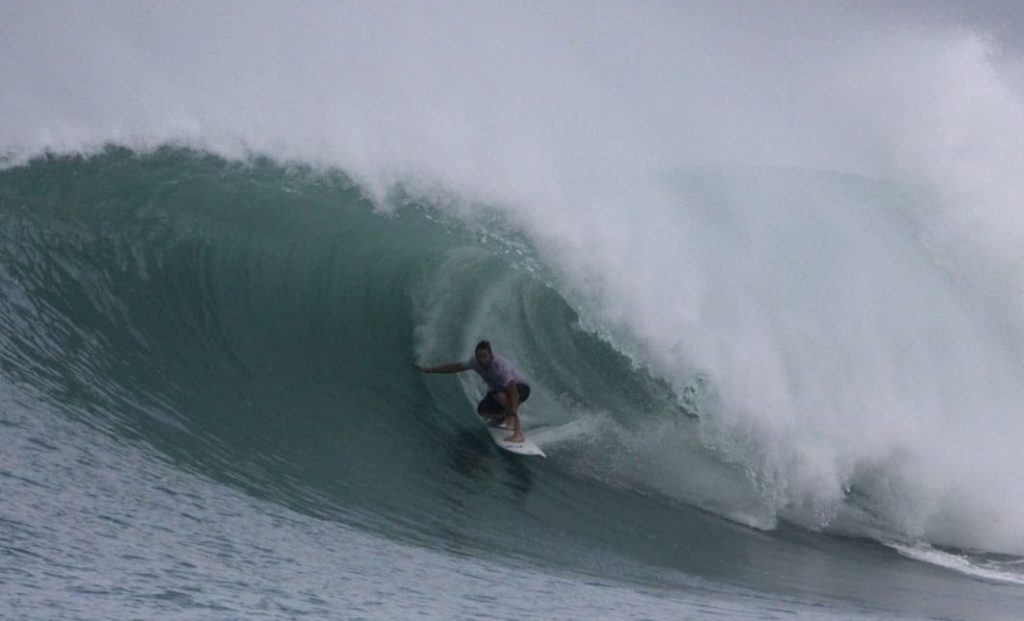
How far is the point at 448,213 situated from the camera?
12.6 metres

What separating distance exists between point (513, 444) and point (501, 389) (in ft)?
1.34

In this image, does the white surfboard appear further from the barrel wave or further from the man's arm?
the man's arm

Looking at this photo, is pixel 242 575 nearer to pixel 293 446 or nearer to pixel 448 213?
pixel 293 446

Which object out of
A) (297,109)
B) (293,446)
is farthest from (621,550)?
(297,109)

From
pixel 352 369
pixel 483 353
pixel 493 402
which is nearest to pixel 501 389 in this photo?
pixel 493 402

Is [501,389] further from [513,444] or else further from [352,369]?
[352,369]

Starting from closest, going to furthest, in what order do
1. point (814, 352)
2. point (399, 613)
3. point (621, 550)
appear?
1. point (399, 613)
2. point (621, 550)
3. point (814, 352)

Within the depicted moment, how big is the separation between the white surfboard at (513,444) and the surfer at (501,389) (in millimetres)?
33

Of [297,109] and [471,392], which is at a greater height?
[297,109]

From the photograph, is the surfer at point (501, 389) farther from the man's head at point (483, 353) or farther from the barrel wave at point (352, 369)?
the barrel wave at point (352, 369)

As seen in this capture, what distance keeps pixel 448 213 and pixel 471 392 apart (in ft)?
9.47

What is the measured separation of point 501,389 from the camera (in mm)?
9469

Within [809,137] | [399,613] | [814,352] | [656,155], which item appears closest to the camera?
[399,613]

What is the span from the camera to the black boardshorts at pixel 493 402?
9547 mm
